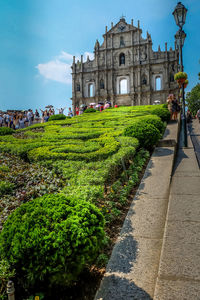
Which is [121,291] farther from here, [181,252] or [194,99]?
[194,99]

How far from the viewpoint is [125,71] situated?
40.1 meters

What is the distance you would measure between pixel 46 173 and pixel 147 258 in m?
2.81

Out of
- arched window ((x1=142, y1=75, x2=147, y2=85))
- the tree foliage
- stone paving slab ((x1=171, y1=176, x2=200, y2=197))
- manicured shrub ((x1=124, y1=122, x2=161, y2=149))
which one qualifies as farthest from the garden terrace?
arched window ((x1=142, y1=75, x2=147, y2=85))

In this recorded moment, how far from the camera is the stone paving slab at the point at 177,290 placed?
6.48ft

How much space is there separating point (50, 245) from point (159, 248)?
4.60 ft

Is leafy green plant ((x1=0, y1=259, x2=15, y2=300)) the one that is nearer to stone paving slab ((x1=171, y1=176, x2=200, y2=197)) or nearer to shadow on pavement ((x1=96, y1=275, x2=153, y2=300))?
shadow on pavement ((x1=96, y1=275, x2=153, y2=300))

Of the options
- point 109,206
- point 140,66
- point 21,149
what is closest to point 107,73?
point 140,66

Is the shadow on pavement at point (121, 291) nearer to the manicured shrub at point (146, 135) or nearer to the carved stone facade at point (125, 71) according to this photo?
the manicured shrub at point (146, 135)

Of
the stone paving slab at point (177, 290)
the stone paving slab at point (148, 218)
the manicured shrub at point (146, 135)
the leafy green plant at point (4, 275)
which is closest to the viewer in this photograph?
the stone paving slab at point (177, 290)

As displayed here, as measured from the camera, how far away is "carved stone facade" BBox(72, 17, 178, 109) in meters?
38.2

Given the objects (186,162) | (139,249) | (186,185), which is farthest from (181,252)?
(186,162)

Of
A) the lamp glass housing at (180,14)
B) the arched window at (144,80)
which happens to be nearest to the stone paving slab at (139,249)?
the lamp glass housing at (180,14)

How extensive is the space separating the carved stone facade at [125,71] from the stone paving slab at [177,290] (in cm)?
3781

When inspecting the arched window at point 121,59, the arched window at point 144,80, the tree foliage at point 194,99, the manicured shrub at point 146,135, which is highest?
the arched window at point 121,59
